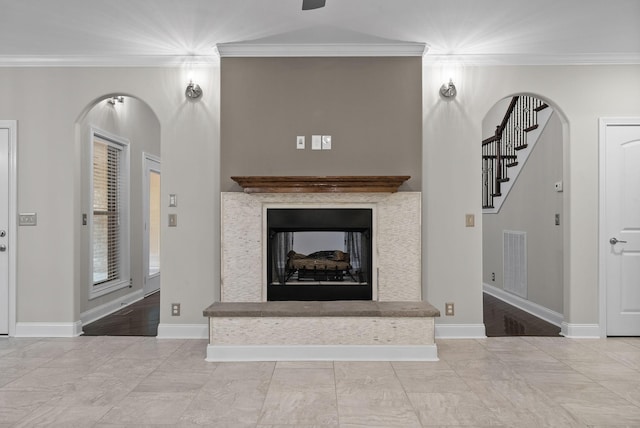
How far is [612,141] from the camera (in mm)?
4094

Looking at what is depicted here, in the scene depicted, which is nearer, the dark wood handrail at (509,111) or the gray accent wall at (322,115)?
the gray accent wall at (322,115)

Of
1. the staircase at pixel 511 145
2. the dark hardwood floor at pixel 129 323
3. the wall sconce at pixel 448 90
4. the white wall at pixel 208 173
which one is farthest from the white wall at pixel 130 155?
the staircase at pixel 511 145

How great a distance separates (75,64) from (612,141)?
494 cm

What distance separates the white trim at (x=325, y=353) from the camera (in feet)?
11.2

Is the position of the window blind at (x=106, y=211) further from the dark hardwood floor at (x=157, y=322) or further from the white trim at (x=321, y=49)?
the white trim at (x=321, y=49)

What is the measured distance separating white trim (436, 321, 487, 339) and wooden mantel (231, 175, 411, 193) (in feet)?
4.40

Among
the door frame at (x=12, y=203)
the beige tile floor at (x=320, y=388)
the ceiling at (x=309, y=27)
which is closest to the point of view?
the beige tile floor at (x=320, y=388)

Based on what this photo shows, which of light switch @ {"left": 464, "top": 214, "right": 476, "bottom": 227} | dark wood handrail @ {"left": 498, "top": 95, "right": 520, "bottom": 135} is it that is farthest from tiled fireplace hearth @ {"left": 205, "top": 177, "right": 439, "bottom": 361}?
dark wood handrail @ {"left": 498, "top": 95, "right": 520, "bottom": 135}

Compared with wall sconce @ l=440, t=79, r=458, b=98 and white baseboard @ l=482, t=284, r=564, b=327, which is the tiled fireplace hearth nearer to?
wall sconce @ l=440, t=79, r=458, b=98

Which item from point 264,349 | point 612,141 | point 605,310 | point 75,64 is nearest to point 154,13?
point 75,64

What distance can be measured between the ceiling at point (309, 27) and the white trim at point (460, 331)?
240cm

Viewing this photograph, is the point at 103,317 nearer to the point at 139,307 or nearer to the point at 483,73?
the point at 139,307

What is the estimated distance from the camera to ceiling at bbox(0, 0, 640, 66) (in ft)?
10.3

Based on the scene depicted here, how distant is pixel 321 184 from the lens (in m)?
3.85
